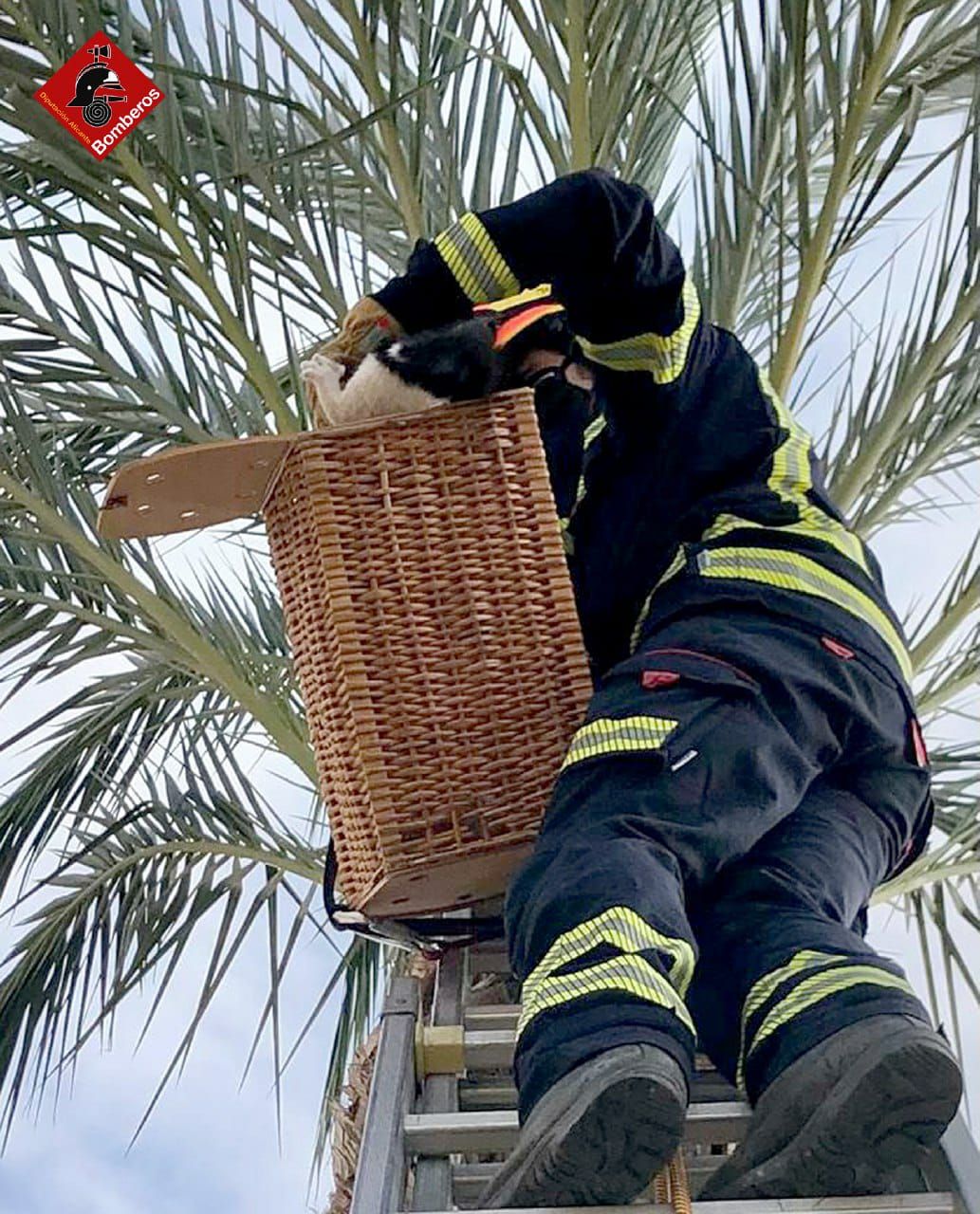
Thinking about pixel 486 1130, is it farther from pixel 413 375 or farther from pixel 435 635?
pixel 413 375

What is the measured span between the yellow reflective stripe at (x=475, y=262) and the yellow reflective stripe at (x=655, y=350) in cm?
11

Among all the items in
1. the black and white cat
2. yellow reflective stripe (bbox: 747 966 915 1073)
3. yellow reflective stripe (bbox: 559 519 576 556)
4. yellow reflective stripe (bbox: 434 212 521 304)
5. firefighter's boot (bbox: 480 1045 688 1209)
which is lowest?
yellow reflective stripe (bbox: 747 966 915 1073)

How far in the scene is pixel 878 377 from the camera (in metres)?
2.40

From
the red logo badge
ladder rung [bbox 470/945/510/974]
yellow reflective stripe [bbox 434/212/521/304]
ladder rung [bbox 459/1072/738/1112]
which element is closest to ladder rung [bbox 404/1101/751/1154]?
ladder rung [bbox 459/1072/738/1112]

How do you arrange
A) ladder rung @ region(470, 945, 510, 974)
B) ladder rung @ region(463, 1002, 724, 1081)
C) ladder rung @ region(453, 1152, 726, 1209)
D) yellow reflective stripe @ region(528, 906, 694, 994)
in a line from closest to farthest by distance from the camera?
yellow reflective stripe @ region(528, 906, 694, 994), ladder rung @ region(453, 1152, 726, 1209), ladder rung @ region(463, 1002, 724, 1081), ladder rung @ region(470, 945, 510, 974)

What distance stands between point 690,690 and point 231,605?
154 centimetres

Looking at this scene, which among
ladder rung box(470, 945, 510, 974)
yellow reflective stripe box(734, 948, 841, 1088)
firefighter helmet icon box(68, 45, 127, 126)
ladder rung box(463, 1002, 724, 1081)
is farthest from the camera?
firefighter helmet icon box(68, 45, 127, 126)

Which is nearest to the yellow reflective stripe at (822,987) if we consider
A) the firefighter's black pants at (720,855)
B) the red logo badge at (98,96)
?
the firefighter's black pants at (720,855)

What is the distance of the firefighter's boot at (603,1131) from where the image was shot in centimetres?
93

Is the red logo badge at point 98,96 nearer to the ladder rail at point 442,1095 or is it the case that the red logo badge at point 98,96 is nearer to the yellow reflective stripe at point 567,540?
the yellow reflective stripe at point 567,540

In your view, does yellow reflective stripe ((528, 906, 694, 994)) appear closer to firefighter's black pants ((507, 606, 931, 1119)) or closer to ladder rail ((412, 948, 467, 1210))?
firefighter's black pants ((507, 606, 931, 1119))

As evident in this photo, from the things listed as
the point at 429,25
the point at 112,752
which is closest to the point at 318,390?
the point at 429,25

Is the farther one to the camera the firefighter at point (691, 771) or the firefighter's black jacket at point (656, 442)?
the firefighter's black jacket at point (656, 442)

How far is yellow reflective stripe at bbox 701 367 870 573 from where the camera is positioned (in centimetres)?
137
